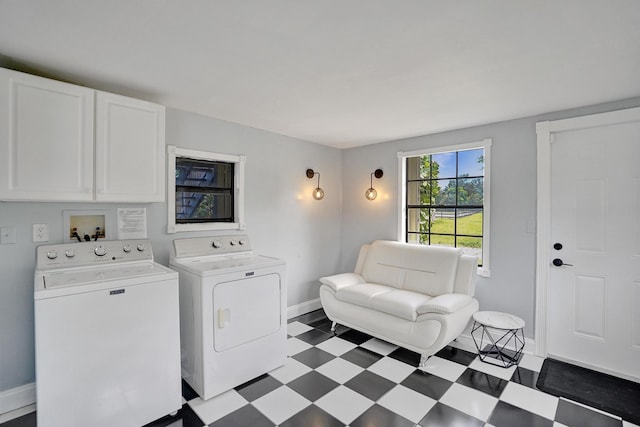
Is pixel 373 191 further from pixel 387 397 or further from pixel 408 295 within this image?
pixel 387 397

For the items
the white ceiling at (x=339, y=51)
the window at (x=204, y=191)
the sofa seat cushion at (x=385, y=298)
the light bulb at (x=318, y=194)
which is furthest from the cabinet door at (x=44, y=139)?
the light bulb at (x=318, y=194)

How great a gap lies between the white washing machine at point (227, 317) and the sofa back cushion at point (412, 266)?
4.32 feet

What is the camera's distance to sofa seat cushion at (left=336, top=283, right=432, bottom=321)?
2.81 metres

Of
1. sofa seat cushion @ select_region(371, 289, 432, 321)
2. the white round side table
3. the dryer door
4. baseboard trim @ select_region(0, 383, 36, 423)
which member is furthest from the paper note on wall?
the white round side table

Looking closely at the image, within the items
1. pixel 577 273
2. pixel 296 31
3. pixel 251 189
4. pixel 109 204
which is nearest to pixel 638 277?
pixel 577 273

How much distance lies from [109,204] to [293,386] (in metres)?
2.00

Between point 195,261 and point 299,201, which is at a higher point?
point 299,201

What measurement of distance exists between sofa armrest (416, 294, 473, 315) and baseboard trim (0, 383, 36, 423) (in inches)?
114

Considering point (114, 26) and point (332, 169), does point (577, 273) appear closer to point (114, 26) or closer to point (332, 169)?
point (332, 169)

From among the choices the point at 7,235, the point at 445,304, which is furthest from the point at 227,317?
the point at 445,304

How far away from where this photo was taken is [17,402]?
214cm

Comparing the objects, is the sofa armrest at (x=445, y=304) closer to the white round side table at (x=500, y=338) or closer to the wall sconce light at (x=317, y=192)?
the white round side table at (x=500, y=338)

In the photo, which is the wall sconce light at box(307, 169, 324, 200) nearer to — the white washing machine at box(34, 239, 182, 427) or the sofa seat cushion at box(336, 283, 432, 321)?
the sofa seat cushion at box(336, 283, 432, 321)

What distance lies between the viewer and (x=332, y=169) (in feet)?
14.5
